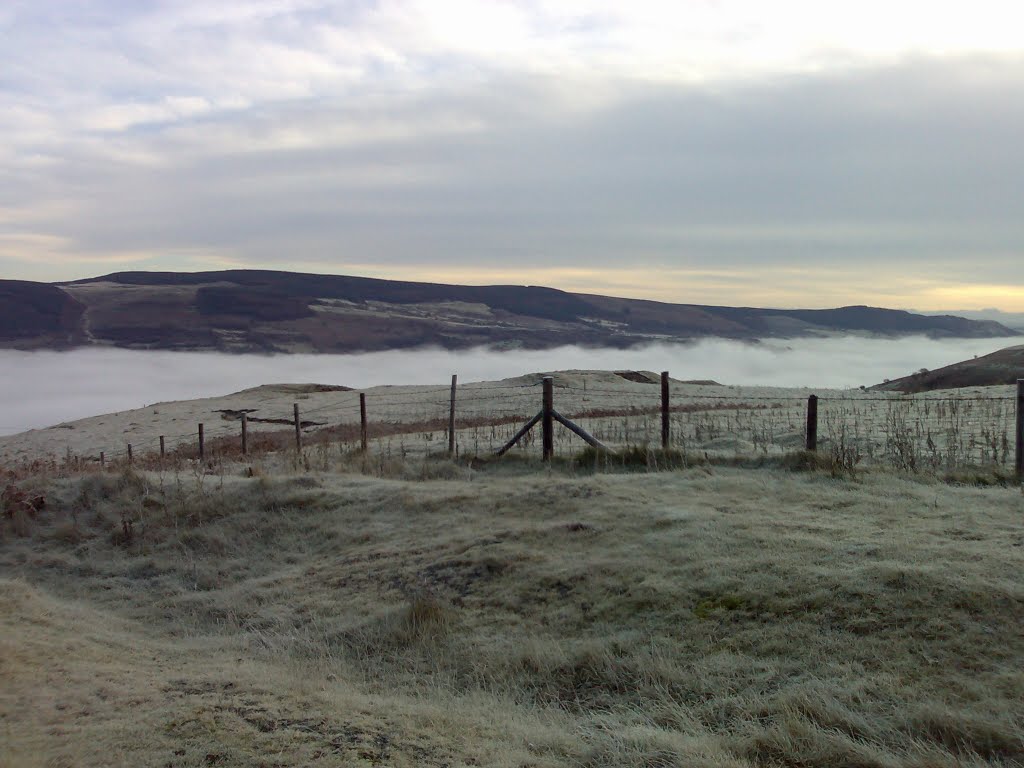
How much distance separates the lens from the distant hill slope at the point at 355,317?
12812 cm

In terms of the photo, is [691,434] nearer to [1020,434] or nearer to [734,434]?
[734,434]

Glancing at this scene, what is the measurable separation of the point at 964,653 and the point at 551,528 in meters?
4.27

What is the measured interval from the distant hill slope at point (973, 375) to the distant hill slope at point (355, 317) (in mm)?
83419

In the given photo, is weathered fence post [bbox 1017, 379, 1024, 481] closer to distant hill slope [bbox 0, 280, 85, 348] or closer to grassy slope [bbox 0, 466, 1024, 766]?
grassy slope [bbox 0, 466, 1024, 766]

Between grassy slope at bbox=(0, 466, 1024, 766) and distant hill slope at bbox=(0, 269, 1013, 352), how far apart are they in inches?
4546

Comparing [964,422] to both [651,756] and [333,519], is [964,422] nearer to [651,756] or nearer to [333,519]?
[333,519]

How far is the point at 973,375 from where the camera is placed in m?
39.5

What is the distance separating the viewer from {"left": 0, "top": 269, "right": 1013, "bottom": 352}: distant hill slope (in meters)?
128

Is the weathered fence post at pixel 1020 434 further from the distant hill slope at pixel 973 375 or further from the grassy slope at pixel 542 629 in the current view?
the distant hill slope at pixel 973 375

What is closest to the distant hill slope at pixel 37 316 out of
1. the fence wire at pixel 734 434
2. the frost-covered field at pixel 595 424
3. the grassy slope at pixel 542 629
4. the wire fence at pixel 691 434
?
the frost-covered field at pixel 595 424

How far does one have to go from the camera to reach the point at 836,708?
17.3ft

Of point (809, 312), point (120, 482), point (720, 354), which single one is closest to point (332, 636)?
point (120, 482)

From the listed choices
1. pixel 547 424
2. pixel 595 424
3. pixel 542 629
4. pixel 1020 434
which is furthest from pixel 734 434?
pixel 542 629

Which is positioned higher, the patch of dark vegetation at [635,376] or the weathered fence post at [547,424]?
the weathered fence post at [547,424]
